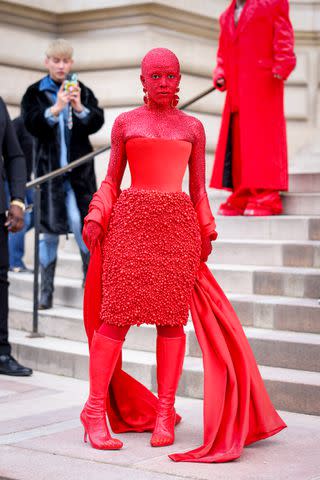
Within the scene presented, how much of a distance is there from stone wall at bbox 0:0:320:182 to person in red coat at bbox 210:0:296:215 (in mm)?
2555

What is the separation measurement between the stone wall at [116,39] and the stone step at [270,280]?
12.3ft

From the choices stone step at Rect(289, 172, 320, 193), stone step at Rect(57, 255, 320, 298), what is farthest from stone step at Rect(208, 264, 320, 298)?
stone step at Rect(289, 172, 320, 193)

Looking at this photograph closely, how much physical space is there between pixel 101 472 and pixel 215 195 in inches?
213

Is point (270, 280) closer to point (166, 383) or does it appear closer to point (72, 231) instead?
point (72, 231)

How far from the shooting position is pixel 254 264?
Result: 8.27m

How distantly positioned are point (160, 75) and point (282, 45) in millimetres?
3529

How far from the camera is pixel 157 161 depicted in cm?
A: 532

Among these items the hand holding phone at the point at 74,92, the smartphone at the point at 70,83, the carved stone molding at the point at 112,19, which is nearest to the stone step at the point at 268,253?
the hand holding phone at the point at 74,92

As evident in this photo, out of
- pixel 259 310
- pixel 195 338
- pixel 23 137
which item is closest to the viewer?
pixel 195 338

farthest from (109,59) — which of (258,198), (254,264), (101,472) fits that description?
(101,472)

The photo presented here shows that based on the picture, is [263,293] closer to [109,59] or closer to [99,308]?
[99,308]

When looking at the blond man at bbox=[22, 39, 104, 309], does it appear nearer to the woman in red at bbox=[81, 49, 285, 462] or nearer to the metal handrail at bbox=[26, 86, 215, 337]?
the metal handrail at bbox=[26, 86, 215, 337]

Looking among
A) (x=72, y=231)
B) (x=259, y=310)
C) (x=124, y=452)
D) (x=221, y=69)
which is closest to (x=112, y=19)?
(x=221, y=69)

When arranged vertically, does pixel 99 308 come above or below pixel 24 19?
below
